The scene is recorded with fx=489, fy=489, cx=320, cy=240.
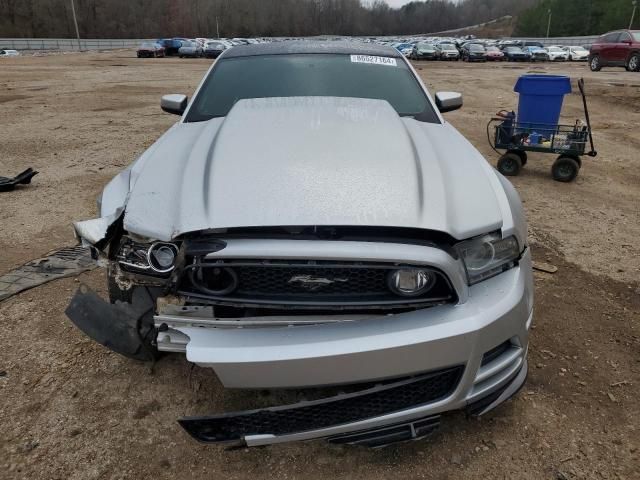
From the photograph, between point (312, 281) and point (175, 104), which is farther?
point (175, 104)

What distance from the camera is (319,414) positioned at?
1812mm

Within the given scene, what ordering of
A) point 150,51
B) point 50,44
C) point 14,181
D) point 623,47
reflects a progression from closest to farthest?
point 14,181 < point 623,47 < point 150,51 < point 50,44

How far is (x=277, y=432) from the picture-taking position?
1804 millimetres

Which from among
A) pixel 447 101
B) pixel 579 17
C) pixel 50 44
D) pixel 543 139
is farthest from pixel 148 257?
pixel 579 17

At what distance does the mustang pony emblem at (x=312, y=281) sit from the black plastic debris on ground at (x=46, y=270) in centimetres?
204

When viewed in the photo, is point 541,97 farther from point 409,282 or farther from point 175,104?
point 409,282

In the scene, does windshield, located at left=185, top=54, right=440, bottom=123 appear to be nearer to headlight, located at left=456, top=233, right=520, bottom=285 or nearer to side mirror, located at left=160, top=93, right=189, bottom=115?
side mirror, located at left=160, top=93, right=189, bottom=115

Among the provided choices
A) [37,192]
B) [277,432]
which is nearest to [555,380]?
[277,432]

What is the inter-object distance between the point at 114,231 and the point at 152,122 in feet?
28.1

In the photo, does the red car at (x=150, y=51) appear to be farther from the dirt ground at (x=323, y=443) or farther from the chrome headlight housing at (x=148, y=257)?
the chrome headlight housing at (x=148, y=257)

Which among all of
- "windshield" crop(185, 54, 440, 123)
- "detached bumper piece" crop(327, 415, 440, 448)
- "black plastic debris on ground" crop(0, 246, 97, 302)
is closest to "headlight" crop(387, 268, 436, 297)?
"detached bumper piece" crop(327, 415, 440, 448)

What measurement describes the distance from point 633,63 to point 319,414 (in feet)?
81.4

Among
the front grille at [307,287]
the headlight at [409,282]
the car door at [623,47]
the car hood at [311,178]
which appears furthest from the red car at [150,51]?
the headlight at [409,282]

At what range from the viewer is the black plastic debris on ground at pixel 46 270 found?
3.36m
